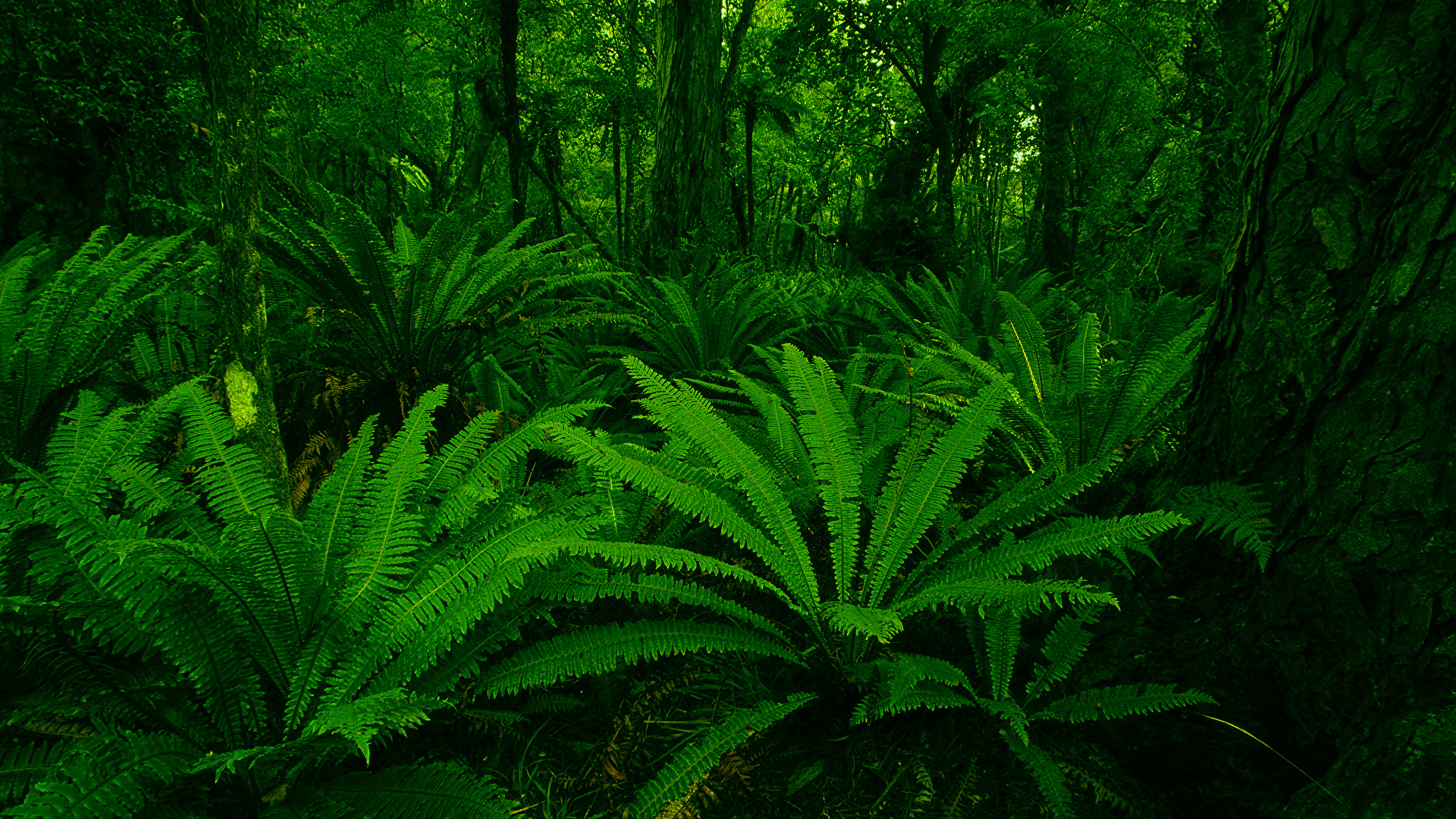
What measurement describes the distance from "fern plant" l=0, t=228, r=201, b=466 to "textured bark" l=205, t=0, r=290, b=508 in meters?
0.73

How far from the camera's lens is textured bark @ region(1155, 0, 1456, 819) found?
1.00m

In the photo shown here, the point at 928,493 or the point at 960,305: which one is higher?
the point at 960,305

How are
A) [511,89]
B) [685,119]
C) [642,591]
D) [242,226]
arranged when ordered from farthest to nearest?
1. [685,119]
2. [511,89]
3. [242,226]
4. [642,591]

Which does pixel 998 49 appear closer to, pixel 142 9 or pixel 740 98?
pixel 740 98

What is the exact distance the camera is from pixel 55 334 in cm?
202

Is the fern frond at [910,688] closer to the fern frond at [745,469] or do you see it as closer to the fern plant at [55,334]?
the fern frond at [745,469]

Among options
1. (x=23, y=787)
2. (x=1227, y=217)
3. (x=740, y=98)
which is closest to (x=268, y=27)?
(x=740, y=98)

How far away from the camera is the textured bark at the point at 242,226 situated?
1.62m

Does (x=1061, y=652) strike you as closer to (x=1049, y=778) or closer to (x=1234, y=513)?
(x=1049, y=778)

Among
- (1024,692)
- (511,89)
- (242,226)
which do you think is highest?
(511,89)

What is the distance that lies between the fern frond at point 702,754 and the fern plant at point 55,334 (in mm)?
2055

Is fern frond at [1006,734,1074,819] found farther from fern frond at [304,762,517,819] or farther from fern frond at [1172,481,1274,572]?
fern frond at [304,762,517,819]

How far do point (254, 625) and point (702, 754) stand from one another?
810mm

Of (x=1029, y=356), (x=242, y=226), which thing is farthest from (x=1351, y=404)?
(x=242, y=226)
